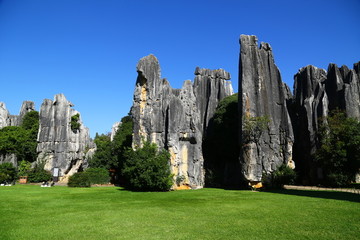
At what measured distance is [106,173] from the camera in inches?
1271

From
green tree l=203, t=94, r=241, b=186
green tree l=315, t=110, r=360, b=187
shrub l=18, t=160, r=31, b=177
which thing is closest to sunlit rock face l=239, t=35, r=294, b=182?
green tree l=315, t=110, r=360, b=187

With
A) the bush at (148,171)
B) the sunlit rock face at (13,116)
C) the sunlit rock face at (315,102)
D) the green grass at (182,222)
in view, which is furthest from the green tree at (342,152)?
the sunlit rock face at (13,116)

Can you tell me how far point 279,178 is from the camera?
24812 mm

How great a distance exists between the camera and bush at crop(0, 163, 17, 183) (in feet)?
94.4

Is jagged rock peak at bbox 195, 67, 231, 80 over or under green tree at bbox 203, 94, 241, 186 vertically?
over

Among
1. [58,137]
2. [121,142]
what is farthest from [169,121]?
[58,137]

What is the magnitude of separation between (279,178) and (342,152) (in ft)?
18.3

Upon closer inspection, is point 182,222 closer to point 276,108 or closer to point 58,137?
point 276,108

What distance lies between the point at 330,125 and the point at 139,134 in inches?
697

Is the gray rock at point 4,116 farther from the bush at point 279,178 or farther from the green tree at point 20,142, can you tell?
the bush at point 279,178

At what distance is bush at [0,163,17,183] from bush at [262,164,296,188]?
25.4 m

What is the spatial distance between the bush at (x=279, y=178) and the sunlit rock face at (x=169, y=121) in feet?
21.0

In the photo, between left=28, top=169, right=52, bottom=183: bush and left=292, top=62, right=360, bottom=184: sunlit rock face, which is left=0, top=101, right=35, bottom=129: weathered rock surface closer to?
left=28, top=169, right=52, bottom=183: bush

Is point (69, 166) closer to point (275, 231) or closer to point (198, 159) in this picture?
point (198, 159)
